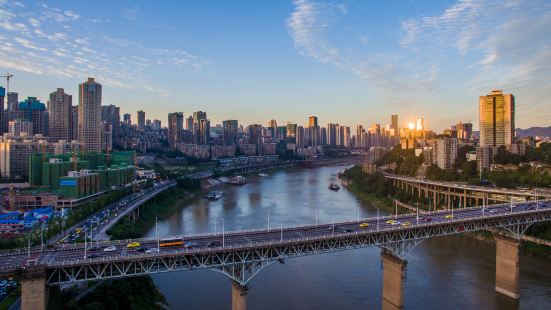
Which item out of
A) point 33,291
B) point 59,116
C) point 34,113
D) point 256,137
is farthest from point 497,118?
point 256,137

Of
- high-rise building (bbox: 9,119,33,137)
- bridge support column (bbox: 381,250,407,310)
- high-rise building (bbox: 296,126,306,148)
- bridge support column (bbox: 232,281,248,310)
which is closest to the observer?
bridge support column (bbox: 232,281,248,310)

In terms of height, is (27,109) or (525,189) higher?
(27,109)

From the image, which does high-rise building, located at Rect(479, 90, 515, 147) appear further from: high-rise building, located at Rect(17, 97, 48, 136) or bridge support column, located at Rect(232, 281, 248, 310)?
high-rise building, located at Rect(17, 97, 48, 136)

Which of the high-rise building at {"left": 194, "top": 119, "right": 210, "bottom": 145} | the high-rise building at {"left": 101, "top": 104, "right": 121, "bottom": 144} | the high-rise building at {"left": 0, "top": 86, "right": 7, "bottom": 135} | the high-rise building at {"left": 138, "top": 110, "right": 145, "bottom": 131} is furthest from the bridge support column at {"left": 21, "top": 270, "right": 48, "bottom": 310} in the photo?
the high-rise building at {"left": 138, "top": 110, "right": 145, "bottom": 131}

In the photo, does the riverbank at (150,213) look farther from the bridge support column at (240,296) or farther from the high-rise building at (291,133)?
the high-rise building at (291,133)

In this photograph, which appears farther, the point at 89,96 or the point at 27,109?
the point at 27,109

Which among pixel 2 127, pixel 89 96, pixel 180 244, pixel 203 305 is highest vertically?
pixel 89 96

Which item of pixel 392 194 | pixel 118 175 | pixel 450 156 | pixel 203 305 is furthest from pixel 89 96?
pixel 203 305

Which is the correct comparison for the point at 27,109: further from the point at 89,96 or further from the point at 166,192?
the point at 166,192
